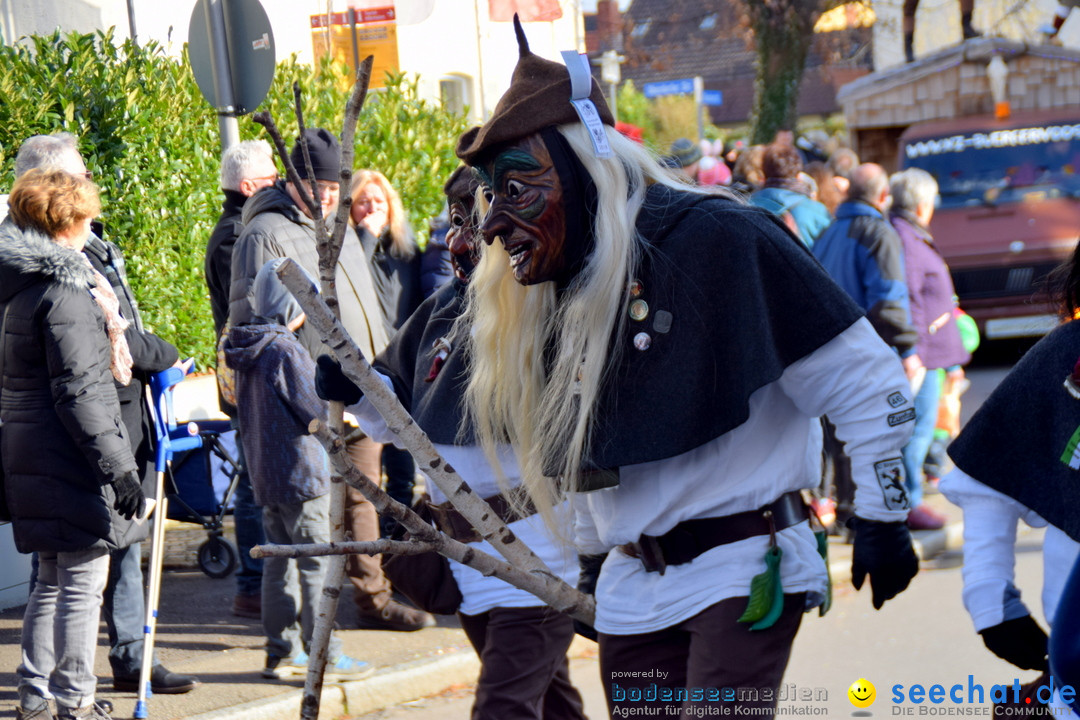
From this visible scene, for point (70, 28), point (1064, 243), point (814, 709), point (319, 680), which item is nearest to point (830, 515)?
point (814, 709)

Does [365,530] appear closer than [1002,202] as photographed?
Yes

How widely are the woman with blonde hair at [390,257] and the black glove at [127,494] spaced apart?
2105mm

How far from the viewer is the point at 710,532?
259 centimetres

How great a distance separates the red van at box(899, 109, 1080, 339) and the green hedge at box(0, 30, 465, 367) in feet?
24.6

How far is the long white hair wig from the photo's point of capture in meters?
2.59

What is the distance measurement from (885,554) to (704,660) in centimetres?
41

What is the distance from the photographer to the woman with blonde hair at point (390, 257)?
256 inches

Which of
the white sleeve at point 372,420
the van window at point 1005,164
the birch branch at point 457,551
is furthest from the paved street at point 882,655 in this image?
the van window at point 1005,164

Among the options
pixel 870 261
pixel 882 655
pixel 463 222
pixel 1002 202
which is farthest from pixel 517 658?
pixel 1002 202

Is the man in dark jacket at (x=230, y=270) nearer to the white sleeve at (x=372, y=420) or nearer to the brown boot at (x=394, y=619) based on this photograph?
the brown boot at (x=394, y=619)

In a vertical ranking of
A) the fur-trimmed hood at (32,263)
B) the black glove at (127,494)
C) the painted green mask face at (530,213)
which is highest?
the painted green mask face at (530,213)

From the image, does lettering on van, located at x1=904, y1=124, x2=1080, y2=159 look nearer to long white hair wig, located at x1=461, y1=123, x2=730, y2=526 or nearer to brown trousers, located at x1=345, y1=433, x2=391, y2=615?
brown trousers, located at x1=345, y1=433, x2=391, y2=615

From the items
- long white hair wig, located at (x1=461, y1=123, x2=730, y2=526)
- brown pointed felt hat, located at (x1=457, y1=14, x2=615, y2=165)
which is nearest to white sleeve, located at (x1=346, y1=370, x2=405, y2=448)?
long white hair wig, located at (x1=461, y1=123, x2=730, y2=526)

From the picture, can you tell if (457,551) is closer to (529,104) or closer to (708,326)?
(708,326)
